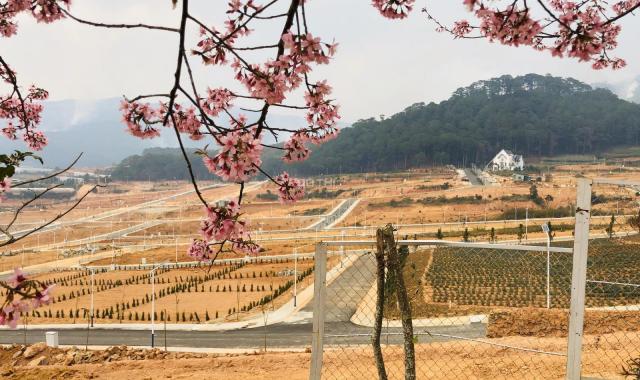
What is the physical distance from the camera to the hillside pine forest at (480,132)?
12344 cm

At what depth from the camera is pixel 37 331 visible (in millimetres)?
25891

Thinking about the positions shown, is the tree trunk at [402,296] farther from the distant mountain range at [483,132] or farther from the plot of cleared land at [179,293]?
the distant mountain range at [483,132]

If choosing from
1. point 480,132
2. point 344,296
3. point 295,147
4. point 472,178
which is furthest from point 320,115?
point 480,132

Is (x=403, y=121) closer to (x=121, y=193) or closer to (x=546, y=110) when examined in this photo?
(x=546, y=110)

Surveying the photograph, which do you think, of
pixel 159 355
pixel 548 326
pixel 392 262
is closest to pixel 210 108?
pixel 392 262

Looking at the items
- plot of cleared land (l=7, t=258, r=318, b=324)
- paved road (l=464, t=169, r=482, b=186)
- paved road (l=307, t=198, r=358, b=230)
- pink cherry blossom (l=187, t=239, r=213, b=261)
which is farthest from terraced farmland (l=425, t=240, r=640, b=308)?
paved road (l=464, t=169, r=482, b=186)

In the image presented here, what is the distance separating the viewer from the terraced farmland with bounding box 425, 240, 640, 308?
2230 centimetres

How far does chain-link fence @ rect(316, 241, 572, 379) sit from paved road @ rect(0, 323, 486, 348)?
0.19 metres

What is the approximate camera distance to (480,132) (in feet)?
429

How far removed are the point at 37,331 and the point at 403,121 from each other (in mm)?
129215

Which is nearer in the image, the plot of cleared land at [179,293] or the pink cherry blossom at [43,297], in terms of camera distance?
the pink cherry blossom at [43,297]

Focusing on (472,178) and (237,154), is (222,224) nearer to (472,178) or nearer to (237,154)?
(237,154)

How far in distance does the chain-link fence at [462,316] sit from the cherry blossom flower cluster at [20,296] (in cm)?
277

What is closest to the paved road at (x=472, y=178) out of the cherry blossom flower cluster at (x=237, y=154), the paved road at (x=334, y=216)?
the paved road at (x=334, y=216)
